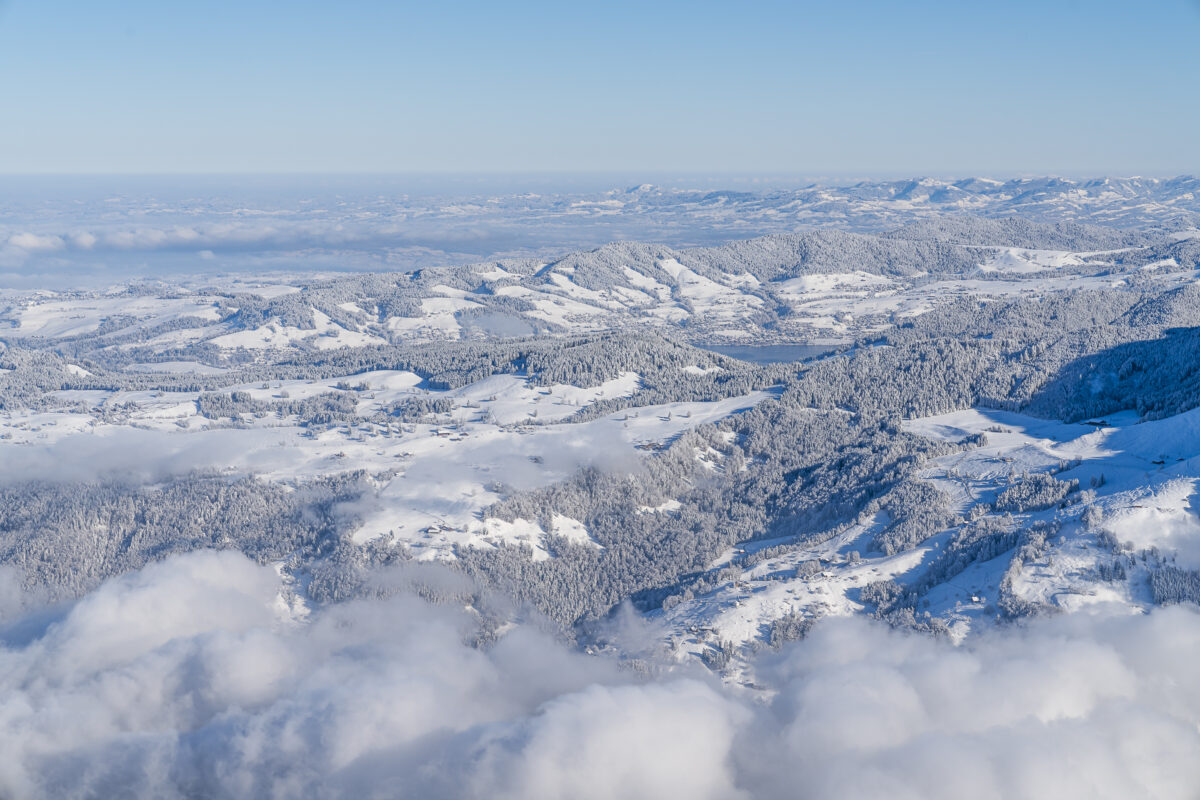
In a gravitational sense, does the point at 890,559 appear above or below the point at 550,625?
above

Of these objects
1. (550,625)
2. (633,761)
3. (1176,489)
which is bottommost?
(550,625)

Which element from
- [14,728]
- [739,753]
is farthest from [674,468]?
[14,728]

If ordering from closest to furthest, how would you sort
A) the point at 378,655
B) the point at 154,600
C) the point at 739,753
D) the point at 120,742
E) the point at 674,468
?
the point at 739,753, the point at 120,742, the point at 378,655, the point at 154,600, the point at 674,468

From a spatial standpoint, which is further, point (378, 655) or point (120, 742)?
point (378, 655)

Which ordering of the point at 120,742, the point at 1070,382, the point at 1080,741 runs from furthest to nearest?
the point at 1070,382
the point at 120,742
the point at 1080,741

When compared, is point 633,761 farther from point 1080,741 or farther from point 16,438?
point 16,438

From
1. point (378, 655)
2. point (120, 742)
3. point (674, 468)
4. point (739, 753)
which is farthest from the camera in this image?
point (674, 468)

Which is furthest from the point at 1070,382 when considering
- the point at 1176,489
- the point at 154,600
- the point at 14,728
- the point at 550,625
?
the point at 14,728

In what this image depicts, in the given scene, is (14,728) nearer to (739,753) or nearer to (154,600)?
(154,600)

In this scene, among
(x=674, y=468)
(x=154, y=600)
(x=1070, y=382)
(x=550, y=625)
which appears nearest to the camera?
(x=154, y=600)
